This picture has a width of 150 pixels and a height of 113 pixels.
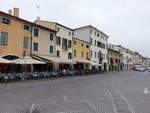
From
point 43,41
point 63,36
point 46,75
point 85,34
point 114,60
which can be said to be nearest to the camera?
point 46,75

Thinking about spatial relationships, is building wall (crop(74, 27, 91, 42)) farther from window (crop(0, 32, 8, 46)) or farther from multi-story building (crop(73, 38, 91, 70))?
window (crop(0, 32, 8, 46))

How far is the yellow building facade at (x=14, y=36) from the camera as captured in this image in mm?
25725

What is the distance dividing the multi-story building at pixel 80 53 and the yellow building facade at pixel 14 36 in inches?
543

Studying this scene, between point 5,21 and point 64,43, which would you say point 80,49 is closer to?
point 64,43

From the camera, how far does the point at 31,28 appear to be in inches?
1209

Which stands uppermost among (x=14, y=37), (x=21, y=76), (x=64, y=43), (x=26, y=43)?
(x=64, y=43)

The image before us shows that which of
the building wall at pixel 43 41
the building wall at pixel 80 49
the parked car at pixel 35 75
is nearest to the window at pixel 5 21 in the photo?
the building wall at pixel 43 41

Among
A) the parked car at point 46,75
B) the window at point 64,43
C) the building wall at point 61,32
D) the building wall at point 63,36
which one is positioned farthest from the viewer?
the window at point 64,43

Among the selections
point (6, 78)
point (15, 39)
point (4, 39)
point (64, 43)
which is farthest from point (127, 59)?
point (6, 78)

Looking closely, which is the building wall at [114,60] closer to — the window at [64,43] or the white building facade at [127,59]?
the white building facade at [127,59]

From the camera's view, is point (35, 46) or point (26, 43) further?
point (35, 46)

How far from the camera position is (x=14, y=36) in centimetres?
2758

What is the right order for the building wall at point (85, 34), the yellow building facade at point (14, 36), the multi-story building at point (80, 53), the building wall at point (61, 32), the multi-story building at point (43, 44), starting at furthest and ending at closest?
the building wall at point (85, 34) < the multi-story building at point (80, 53) < the building wall at point (61, 32) < the multi-story building at point (43, 44) < the yellow building facade at point (14, 36)

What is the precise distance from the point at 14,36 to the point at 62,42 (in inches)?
500
